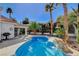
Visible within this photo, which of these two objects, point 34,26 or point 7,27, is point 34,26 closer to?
Result: point 34,26

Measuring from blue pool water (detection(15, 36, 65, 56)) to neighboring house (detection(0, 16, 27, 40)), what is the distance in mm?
190

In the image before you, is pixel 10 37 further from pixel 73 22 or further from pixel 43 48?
pixel 73 22

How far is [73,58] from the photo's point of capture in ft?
18.6

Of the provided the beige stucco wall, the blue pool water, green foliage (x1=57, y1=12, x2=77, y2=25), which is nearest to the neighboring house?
the beige stucco wall

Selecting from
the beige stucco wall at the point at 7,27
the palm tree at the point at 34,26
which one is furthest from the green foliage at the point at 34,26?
the beige stucco wall at the point at 7,27

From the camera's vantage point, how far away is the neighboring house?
18.6 ft

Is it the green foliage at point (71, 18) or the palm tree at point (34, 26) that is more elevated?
the green foliage at point (71, 18)

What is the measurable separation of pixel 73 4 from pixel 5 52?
1.21m

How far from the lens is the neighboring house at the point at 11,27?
5.67 m

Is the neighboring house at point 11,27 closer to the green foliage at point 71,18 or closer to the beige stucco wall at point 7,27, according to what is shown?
the beige stucco wall at point 7,27

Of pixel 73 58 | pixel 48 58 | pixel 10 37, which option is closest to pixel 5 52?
pixel 10 37

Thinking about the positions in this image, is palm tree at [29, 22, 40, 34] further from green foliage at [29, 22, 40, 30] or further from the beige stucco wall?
the beige stucco wall

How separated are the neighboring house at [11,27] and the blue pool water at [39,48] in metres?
0.19

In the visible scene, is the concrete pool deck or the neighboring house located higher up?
the neighboring house
